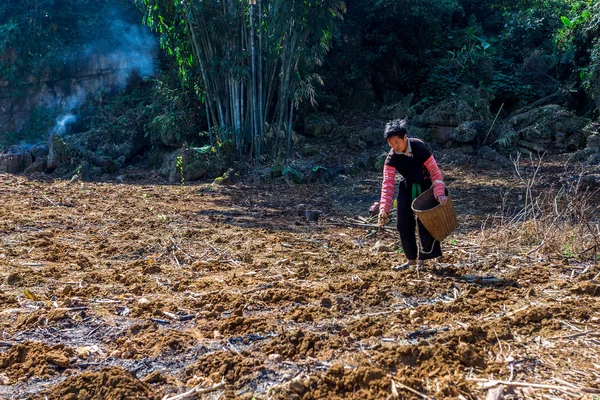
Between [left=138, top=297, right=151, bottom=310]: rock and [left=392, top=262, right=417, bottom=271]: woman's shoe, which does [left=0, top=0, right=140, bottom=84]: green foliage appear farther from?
[left=138, top=297, right=151, bottom=310]: rock

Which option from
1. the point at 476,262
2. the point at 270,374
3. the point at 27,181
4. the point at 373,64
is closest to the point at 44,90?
the point at 27,181

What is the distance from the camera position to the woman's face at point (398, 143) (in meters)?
4.28

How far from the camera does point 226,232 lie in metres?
6.32

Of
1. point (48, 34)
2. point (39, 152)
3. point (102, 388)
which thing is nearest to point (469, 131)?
point (39, 152)

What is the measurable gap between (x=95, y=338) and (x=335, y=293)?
1.55 metres

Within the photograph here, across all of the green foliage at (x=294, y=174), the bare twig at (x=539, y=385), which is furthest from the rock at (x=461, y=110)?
the bare twig at (x=539, y=385)

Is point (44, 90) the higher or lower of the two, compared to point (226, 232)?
higher

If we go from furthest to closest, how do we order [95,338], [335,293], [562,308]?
1. [335,293]
2. [562,308]
3. [95,338]

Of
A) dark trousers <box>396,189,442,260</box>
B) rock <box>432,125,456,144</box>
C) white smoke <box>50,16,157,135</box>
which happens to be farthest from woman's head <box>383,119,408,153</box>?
white smoke <box>50,16,157,135</box>

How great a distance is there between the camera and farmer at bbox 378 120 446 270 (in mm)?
4363

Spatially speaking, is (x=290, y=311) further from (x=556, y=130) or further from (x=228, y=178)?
(x=556, y=130)

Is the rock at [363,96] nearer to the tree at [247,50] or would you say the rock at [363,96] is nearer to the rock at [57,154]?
the tree at [247,50]

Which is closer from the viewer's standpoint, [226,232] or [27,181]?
[226,232]

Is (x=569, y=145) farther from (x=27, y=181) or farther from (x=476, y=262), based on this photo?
(x=27, y=181)
